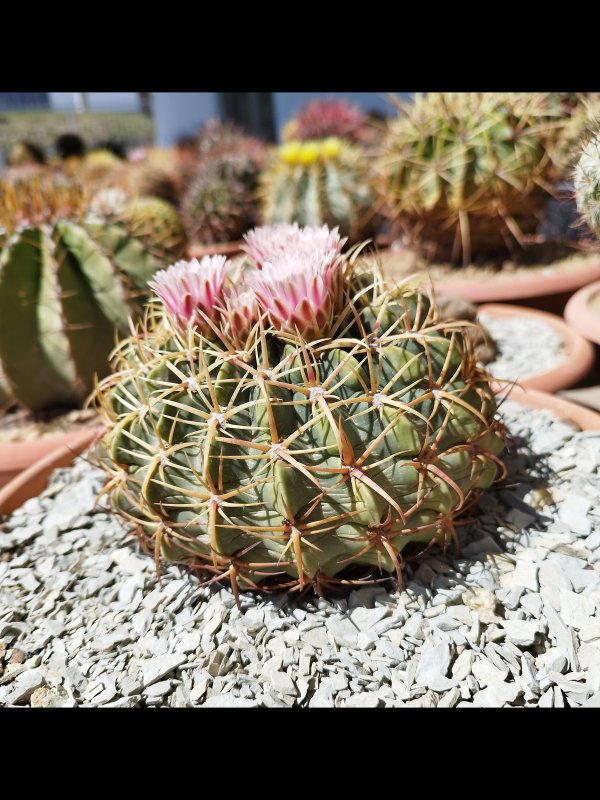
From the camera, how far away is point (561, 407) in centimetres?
157

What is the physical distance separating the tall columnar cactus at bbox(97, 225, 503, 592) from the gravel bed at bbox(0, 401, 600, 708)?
69 mm

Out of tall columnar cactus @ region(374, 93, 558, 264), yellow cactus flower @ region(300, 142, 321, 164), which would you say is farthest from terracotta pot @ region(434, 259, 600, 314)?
yellow cactus flower @ region(300, 142, 321, 164)

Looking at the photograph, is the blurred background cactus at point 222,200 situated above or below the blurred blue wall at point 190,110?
below

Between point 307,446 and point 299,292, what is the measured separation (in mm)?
228

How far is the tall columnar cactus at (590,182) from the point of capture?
1157mm

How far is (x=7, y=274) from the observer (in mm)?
1814

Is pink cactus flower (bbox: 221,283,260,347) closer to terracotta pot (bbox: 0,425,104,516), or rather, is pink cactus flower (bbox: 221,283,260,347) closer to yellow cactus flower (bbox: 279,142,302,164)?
terracotta pot (bbox: 0,425,104,516)

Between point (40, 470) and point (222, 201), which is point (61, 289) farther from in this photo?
point (222, 201)

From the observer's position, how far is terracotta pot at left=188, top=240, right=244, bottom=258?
350cm

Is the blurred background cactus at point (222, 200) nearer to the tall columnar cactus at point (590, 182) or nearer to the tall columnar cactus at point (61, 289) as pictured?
the tall columnar cactus at point (61, 289)

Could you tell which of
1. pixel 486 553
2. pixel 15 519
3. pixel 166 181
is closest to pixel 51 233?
pixel 15 519

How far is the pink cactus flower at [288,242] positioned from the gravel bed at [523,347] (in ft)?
3.16

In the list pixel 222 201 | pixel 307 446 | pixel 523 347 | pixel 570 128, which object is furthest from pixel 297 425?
pixel 222 201

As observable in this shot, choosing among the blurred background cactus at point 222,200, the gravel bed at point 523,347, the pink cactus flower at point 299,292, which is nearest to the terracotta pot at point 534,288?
the gravel bed at point 523,347
